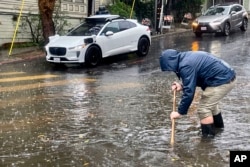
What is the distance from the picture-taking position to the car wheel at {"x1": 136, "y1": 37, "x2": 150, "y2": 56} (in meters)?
18.0

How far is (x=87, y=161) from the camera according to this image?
20.5ft

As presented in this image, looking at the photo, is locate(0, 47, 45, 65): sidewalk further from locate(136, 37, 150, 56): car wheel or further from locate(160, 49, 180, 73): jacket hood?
locate(160, 49, 180, 73): jacket hood

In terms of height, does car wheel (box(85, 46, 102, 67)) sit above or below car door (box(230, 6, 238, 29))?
below

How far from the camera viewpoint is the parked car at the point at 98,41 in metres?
15.3

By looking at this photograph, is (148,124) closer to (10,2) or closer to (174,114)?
(174,114)

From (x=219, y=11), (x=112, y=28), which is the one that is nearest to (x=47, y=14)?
(x=112, y=28)

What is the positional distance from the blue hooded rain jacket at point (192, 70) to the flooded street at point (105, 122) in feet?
2.68

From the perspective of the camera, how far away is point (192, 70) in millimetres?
6660

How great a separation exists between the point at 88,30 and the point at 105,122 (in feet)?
28.3

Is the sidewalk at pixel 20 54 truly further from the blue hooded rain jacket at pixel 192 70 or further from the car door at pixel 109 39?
the blue hooded rain jacket at pixel 192 70

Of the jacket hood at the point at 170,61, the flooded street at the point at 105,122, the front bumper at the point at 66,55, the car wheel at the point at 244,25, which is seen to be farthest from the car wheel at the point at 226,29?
the jacket hood at the point at 170,61

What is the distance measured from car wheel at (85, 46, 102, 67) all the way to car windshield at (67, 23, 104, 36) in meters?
0.70

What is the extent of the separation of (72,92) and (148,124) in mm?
3520

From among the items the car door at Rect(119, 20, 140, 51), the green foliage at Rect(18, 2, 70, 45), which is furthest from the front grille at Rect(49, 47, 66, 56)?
the green foliage at Rect(18, 2, 70, 45)
